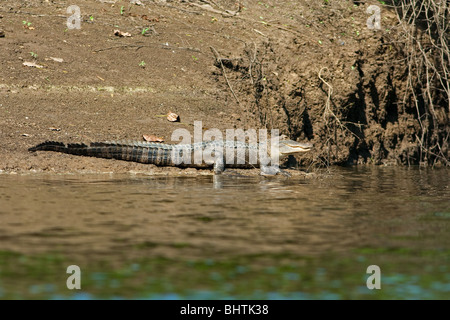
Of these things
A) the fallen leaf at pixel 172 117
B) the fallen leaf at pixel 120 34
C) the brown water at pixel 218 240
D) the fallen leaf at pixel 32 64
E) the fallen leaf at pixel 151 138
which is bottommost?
the brown water at pixel 218 240

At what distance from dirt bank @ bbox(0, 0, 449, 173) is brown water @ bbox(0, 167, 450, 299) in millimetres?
2219

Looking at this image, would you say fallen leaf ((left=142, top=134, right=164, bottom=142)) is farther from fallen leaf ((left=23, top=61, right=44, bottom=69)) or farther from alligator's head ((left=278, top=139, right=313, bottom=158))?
fallen leaf ((left=23, top=61, right=44, bottom=69))

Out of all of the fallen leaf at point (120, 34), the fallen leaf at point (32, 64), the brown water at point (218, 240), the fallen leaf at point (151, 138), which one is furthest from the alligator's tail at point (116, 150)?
the fallen leaf at point (120, 34)

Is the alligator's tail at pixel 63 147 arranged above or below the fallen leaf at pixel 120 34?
below

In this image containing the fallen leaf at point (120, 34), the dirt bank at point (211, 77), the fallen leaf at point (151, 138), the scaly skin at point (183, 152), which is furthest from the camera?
the fallen leaf at point (120, 34)

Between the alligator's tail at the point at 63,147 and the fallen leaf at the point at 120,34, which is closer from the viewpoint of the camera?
the alligator's tail at the point at 63,147

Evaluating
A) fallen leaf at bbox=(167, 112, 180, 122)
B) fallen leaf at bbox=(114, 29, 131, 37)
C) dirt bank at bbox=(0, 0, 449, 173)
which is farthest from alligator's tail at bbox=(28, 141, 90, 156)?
fallen leaf at bbox=(114, 29, 131, 37)

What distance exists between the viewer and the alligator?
7.95 metres

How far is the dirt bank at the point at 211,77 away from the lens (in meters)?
9.04

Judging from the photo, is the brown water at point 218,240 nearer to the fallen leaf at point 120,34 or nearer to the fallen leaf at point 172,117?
the fallen leaf at point 172,117

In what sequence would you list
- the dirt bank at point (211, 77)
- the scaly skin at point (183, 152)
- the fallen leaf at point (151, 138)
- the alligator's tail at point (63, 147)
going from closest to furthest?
the alligator's tail at point (63, 147) → the scaly skin at point (183, 152) → the fallen leaf at point (151, 138) → the dirt bank at point (211, 77)

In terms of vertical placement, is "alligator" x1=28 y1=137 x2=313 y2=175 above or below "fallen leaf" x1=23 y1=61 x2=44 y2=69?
below

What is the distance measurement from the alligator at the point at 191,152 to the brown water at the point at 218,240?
1097 millimetres

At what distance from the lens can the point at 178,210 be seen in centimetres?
528
